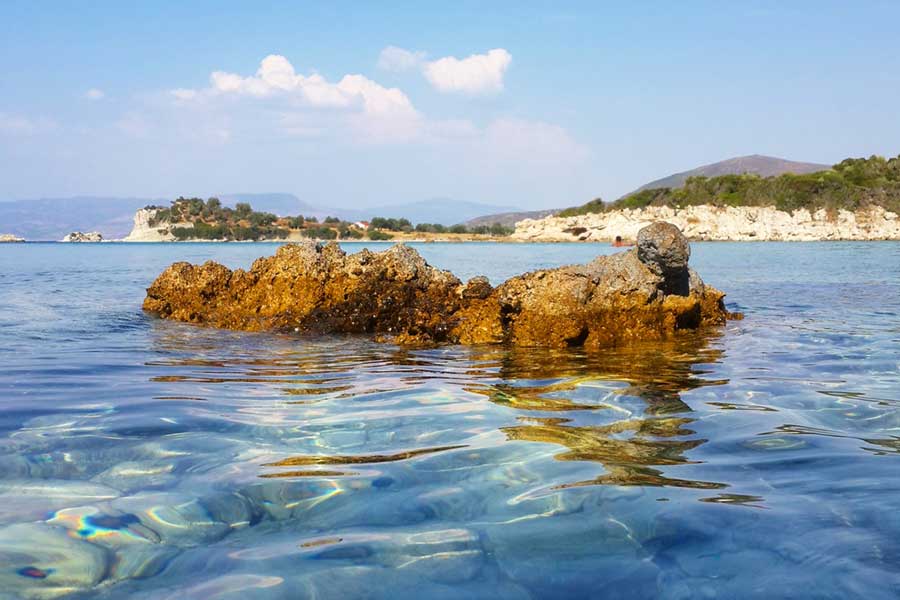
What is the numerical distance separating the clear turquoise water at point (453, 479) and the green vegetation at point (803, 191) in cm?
7846

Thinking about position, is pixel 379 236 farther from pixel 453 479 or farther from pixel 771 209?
pixel 453 479

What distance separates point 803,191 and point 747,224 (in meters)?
7.42

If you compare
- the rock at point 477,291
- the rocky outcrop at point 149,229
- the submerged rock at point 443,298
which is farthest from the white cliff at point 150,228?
the rock at point 477,291

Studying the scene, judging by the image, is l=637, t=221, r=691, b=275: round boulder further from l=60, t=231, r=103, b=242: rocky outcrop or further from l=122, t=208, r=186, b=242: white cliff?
l=60, t=231, r=103, b=242: rocky outcrop

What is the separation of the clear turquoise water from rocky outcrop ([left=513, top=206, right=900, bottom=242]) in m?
75.0

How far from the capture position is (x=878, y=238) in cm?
7038

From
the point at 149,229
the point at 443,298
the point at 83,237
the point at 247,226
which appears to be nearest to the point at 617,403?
the point at 443,298

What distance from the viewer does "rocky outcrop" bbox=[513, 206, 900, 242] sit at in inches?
2820

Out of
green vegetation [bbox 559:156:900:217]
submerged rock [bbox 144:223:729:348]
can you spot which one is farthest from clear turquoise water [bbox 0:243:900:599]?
green vegetation [bbox 559:156:900:217]

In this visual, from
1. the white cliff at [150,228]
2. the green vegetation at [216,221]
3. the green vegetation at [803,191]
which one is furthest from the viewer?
the white cliff at [150,228]

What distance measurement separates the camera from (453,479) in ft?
10.4

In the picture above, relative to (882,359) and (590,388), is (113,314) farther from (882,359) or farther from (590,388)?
(882,359)

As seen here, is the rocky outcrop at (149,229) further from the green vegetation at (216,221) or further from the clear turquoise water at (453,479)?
the clear turquoise water at (453,479)

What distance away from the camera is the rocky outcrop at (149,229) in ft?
341
